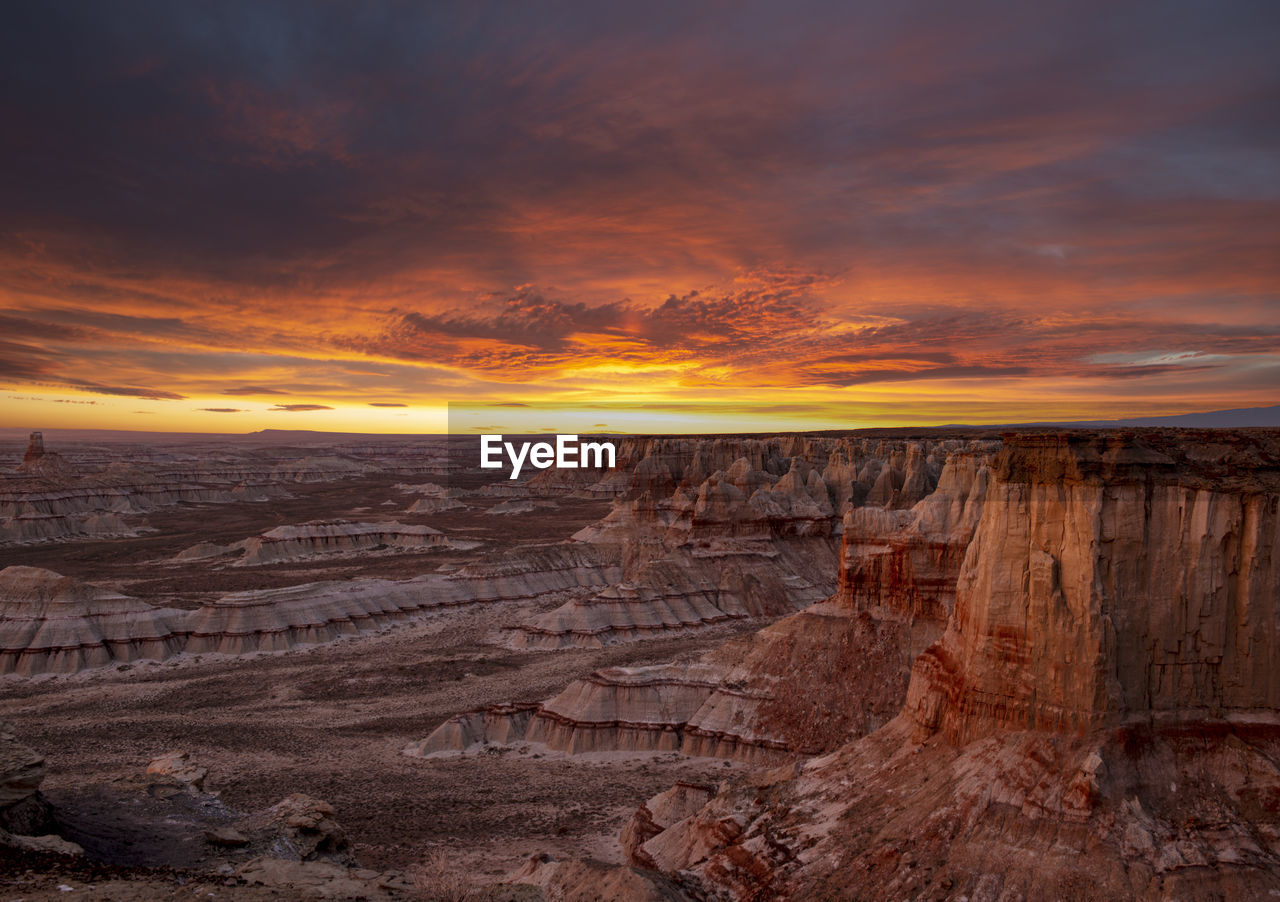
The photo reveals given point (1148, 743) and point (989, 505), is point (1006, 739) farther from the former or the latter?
point (989, 505)

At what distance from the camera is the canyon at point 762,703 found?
52.8 ft

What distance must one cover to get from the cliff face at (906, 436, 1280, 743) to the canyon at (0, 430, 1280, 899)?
0.18 feet

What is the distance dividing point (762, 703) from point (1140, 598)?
A: 1724 centimetres

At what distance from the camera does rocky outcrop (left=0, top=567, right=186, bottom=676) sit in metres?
47.7

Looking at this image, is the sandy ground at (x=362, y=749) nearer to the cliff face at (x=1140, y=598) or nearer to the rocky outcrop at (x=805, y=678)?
the rocky outcrop at (x=805, y=678)

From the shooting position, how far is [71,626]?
49.3m

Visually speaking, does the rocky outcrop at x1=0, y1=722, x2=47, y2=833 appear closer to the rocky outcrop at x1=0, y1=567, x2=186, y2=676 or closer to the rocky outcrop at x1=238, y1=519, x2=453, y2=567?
the rocky outcrop at x1=0, y1=567, x2=186, y2=676

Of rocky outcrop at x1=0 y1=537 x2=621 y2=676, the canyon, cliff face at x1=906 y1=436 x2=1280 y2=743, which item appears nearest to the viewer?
the canyon

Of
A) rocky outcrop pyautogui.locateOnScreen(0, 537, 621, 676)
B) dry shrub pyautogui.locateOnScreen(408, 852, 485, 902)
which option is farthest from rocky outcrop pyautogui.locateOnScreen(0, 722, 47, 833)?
rocky outcrop pyautogui.locateOnScreen(0, 537, 621, 676)

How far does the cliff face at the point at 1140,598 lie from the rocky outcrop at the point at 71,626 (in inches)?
2008

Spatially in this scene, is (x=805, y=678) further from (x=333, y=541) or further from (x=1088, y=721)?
(x=333, y=541)

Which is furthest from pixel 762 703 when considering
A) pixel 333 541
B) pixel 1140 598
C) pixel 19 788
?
pixel 333 541

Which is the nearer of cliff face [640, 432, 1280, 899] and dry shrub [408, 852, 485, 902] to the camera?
dry shrub [408, 852, 485, 902]

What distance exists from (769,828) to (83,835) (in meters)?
15.3
